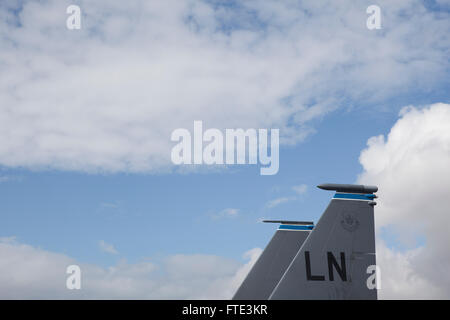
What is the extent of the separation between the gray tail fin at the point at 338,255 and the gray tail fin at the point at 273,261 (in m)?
7.25

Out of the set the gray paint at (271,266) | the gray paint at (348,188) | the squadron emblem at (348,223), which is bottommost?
the gray paint at (271,266)

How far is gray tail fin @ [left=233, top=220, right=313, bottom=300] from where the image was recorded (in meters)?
22.9

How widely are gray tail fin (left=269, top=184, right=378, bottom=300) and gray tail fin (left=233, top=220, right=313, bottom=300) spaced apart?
23.8ft

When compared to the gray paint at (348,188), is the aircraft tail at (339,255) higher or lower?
lower

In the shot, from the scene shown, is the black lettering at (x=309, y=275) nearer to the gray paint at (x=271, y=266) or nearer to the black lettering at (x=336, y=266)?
the black lettering at (x=336, y=266)

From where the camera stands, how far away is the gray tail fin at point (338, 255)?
15758 millimetres

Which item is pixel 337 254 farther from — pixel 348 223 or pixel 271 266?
pixel 271 266

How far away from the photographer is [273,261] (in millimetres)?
23484

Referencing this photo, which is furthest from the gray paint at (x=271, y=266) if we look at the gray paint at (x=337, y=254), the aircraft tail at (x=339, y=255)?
the gray paint at (x=337, y=254)

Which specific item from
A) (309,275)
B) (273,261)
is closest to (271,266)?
(273,261)

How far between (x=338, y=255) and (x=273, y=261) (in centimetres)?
778
